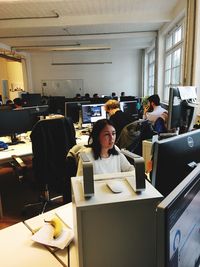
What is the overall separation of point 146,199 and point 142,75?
9963mm

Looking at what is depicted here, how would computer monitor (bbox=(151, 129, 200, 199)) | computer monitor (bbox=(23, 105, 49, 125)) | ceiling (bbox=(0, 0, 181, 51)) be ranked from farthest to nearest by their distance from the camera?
ceiling (bbox=(0, 0, 181, 51)) < computer monitor (bbox=(23, 105, 49, 125)) < computer monitor (bbox=(151, 129, 200, 199))

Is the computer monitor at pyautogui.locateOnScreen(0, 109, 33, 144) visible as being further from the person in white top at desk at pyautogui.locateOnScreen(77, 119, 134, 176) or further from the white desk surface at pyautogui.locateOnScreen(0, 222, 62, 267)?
the white desk surface at pyautogui.locateOnScreen(0, 222, 62, 267)

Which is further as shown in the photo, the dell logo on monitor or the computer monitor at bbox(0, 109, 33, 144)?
the computer monitor at bbox(0, 109, 33, 144)

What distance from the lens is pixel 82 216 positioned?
2.39 feet

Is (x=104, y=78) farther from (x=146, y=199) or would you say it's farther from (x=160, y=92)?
Result: (x=146, y=199)

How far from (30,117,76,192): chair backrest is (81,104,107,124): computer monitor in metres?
1.86

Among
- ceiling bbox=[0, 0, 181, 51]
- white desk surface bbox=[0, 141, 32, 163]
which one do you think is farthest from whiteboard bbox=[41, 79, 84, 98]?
white desk surface bbox=[0, 141, 32, 163]

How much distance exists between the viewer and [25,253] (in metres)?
1.06

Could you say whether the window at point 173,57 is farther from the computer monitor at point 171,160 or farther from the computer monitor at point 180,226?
the computer monitor at point 180,226

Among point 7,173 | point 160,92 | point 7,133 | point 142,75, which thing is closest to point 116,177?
point 7,133

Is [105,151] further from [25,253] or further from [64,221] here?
[25,253]

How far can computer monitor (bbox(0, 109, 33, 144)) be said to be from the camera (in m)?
3.19

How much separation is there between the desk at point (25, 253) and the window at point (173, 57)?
4.94 metres

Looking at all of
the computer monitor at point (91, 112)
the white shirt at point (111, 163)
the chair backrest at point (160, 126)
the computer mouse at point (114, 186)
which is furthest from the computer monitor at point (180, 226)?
the computer monitor at point (91, 112)
